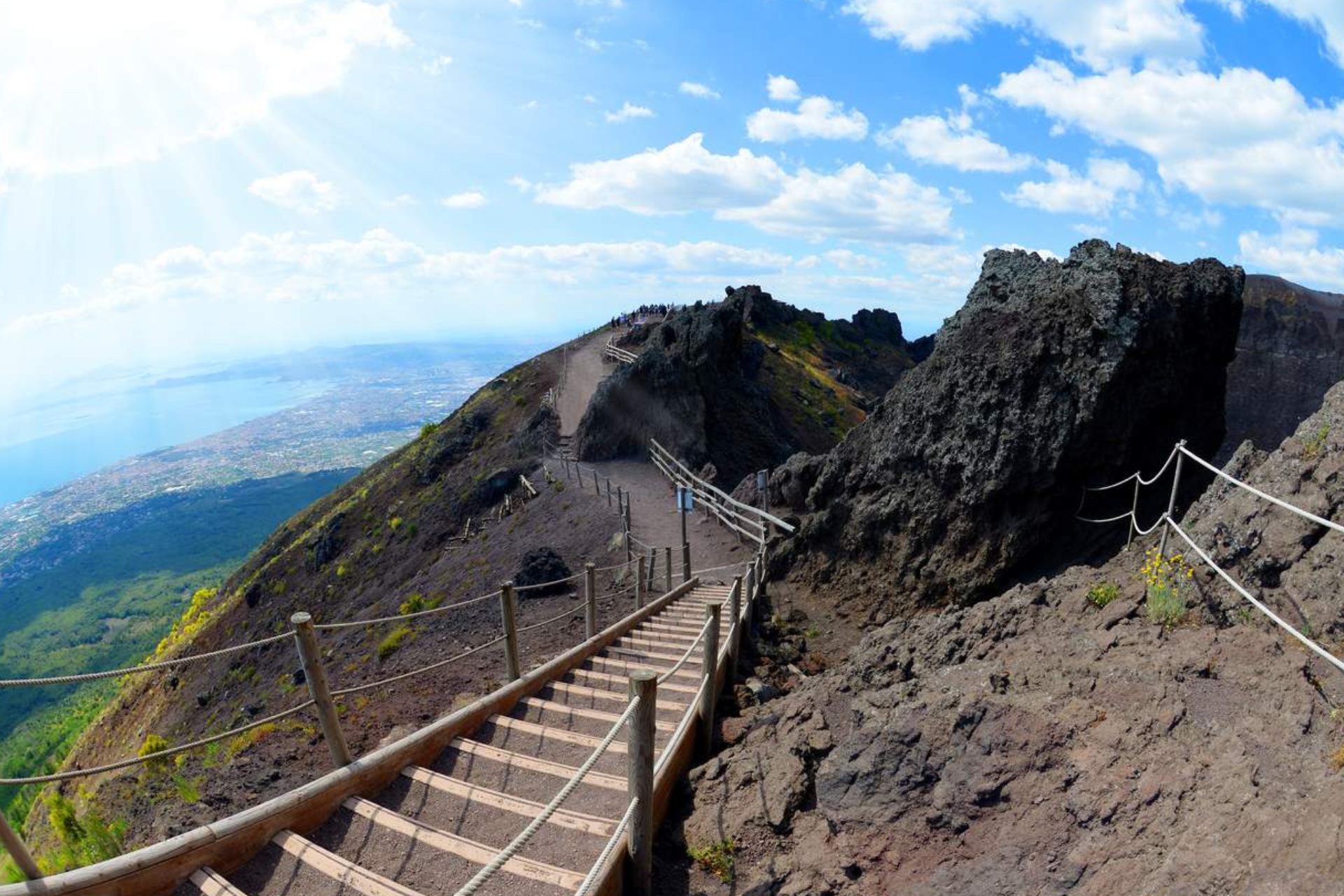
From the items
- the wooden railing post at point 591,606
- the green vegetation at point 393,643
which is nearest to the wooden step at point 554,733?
the wooden railing post at point 591,606

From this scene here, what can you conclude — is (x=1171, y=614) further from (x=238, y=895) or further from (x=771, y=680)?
(x=238, y=895)

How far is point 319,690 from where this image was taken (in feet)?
17.9

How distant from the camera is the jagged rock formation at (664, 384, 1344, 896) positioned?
10.5 feet

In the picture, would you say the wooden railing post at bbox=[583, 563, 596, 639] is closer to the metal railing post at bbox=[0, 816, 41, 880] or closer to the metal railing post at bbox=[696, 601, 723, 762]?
the metal railing post at bbox=[696, 601, 723, 762]

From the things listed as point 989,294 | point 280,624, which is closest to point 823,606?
point 989,294

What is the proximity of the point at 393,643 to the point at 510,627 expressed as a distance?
11.2 metres

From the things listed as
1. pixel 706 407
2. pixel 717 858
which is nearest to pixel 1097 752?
pixel 717 858

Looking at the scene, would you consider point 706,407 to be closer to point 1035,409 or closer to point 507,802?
point 1035,409

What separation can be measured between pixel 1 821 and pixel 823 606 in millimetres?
10615

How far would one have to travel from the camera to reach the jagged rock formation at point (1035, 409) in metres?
9.76

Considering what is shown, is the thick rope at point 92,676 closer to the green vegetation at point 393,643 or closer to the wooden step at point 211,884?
the wooden step at point 211,884

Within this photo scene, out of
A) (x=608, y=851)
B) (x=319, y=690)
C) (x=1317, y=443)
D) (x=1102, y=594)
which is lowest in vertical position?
(x=608, y=851)

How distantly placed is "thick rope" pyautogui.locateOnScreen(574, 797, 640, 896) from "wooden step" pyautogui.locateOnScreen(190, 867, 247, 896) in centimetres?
201

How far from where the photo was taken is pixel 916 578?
1109 cm
